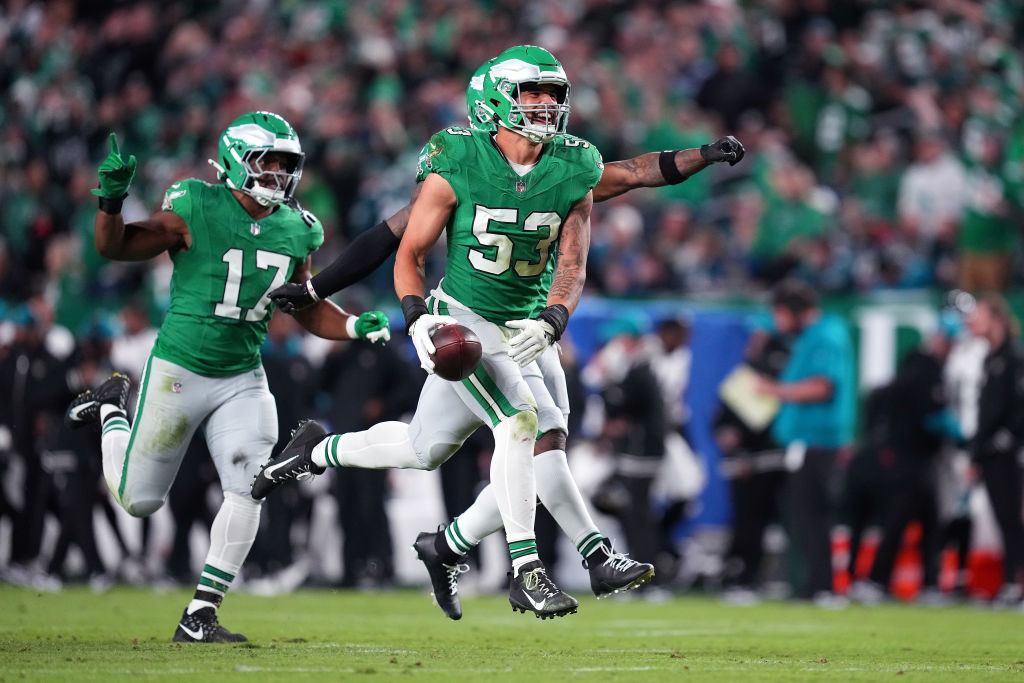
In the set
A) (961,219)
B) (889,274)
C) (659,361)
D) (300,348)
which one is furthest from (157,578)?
(961,219)

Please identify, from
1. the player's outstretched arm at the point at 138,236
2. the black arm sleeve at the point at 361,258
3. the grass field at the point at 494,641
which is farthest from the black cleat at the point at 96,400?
the black arm sleeve at the point at 361,258

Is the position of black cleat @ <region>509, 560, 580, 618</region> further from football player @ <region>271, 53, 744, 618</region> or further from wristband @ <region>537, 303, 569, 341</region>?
wristband @ <region>537, 303, 569, 341</region>

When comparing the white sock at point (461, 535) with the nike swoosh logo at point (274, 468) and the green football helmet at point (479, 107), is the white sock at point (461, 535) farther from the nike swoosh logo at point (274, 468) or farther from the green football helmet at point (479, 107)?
the green football helmet at point (479, 107)

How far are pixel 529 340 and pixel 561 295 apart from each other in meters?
0.34

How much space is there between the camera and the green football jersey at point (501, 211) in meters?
6.14

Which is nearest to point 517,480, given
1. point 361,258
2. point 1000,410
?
point 361,258

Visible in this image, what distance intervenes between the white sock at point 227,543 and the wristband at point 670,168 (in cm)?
231

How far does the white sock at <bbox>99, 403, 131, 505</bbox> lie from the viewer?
273 inches

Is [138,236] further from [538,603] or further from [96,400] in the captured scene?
[538,603]

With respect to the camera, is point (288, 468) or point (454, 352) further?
point (288, 468)

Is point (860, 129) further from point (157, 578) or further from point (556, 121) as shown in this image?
point (556, 121)

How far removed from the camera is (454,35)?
1706cm

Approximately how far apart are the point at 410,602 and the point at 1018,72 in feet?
28.9

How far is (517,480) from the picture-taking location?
241 inches
